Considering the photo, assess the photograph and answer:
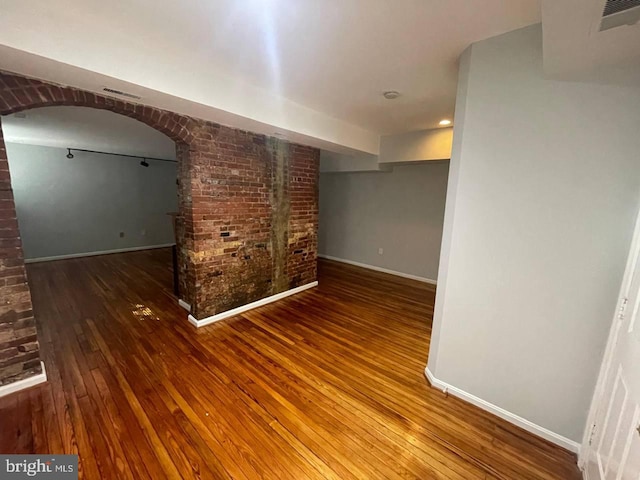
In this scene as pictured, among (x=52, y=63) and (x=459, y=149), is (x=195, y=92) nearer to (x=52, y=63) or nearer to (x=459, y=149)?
(x=52, y=63)

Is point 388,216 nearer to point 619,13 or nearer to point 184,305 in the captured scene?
point 184,305

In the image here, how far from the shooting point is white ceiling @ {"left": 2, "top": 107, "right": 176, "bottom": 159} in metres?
2.95

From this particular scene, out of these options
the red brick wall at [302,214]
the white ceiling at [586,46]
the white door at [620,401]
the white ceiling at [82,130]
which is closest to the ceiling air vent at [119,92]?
the white ceiling at [82,130]

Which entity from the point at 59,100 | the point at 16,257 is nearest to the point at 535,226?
the point at 59,100

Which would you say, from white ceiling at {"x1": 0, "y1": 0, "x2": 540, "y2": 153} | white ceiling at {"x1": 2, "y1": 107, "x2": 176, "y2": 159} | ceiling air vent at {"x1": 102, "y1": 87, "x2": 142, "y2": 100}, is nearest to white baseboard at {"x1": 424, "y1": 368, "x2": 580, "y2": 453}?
white ceiling at {"x1": 0, "y1": 0, "x2": 540, "y2": 153}

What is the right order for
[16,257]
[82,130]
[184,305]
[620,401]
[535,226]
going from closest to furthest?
[620,401]
[535,226]
[16,257]
[184,305]
[82,130]

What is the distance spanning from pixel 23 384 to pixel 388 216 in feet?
16.7

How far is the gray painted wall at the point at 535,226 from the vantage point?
1373mm

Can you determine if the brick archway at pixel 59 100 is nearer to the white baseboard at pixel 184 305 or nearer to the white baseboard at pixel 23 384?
the white baseboard at pixel 23 384

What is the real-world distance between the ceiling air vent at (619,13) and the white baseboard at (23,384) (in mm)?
3849

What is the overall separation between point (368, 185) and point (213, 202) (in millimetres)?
3413

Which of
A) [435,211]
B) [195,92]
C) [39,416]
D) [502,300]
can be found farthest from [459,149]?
[39,416]

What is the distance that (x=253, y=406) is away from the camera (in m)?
1.85

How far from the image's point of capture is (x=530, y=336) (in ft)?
5.40
